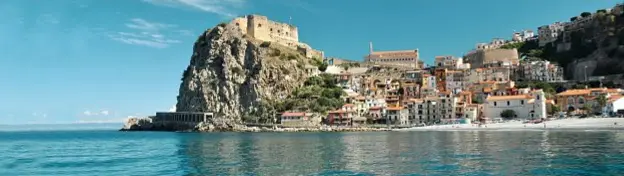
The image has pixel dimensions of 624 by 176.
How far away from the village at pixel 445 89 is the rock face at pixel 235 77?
119 inches

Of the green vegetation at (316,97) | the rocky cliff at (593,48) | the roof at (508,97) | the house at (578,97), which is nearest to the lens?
the house at (578,97)

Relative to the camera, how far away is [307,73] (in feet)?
304

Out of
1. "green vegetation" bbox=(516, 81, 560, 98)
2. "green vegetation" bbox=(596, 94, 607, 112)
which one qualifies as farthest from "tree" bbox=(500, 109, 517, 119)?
"green vegetation" bbox=(596, 94, 607, 112)

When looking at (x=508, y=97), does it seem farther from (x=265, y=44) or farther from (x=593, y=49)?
(x=265, y=44)

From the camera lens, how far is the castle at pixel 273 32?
3890 inches

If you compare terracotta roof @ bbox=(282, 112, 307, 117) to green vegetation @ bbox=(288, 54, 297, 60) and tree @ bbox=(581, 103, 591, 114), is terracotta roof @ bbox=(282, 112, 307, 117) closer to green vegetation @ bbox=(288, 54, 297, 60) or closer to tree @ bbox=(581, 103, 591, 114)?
green vegetation @ bbox=(288, 54, 297, 60)

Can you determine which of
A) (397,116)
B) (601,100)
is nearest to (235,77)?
(397,116)

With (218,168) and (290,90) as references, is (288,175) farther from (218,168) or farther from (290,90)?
(290,90)

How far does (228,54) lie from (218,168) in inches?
2474

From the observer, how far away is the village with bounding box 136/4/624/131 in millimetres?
70875

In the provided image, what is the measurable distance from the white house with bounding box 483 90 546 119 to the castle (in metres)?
38.5

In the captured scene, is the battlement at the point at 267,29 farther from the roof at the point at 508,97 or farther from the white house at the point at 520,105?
the white house at the point at 520,105

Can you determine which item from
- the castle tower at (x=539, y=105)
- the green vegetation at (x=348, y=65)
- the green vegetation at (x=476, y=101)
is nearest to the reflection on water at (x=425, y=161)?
the castle tower at (x=539, y=105)

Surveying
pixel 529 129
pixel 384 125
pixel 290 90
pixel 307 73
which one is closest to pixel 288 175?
pixel 529 129
